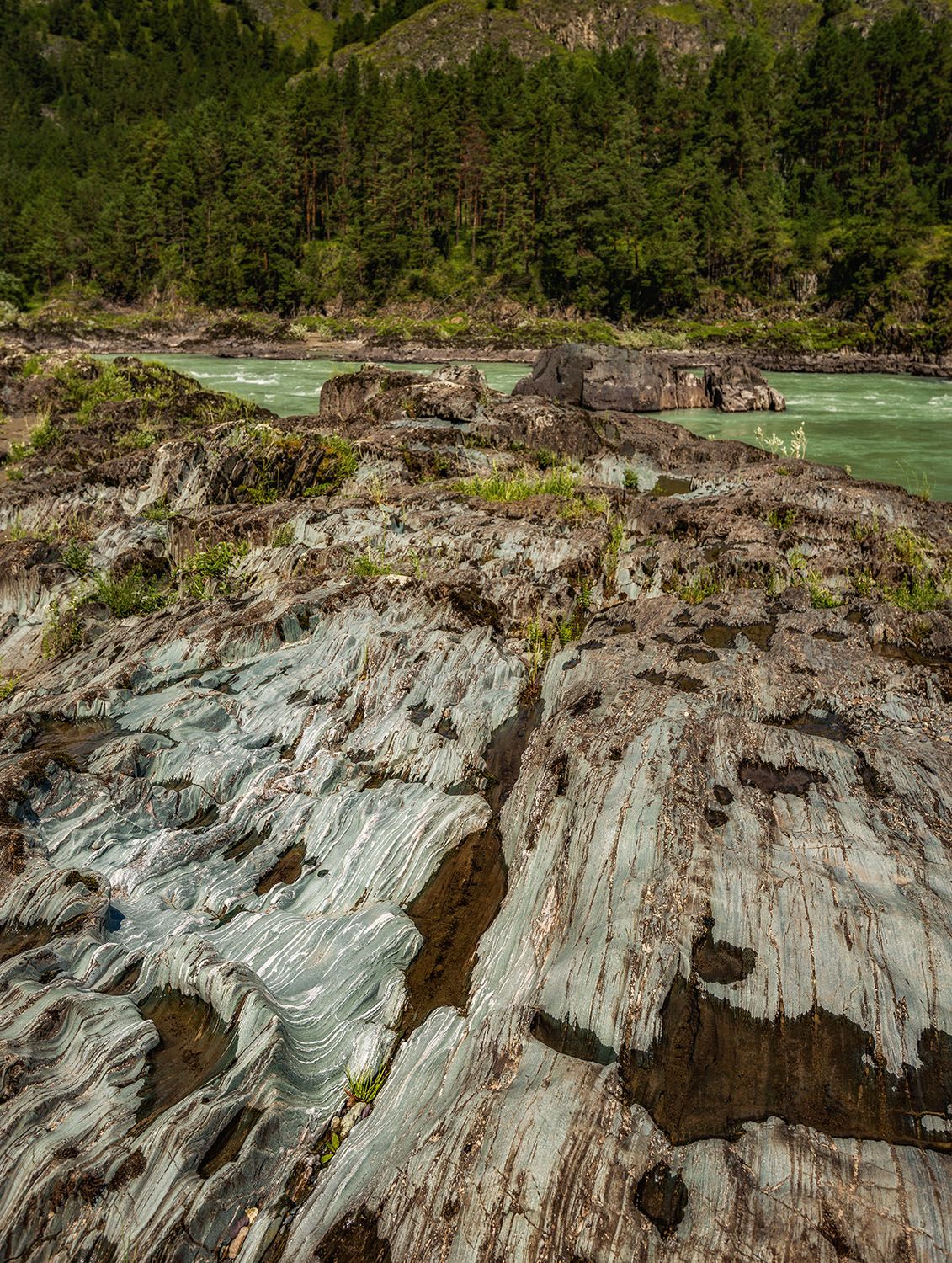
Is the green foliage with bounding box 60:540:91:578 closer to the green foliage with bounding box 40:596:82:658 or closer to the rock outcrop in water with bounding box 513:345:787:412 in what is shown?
the green foliage with bounding box 40:596:82:658

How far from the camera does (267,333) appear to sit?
5700 centimetres

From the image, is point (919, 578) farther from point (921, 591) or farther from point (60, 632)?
point (60, 632)

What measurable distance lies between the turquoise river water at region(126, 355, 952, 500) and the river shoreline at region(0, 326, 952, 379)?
8.90ft

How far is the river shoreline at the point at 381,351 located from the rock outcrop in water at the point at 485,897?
130ft

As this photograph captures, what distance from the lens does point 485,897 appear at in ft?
17.5

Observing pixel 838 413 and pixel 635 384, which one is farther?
pixel 838 413

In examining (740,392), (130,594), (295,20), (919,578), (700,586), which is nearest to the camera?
(919,578)

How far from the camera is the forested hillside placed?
61.5m

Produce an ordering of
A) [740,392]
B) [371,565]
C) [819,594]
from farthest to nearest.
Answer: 1. [740,392]
2. [371,565]
3. [819,594]

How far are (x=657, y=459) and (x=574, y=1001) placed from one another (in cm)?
1382

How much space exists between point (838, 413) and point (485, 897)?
29343 mm

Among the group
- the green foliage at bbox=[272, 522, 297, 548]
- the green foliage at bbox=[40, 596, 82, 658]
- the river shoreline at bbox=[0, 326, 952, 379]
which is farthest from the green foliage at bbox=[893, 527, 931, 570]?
the river shoreline at bbox=[0, 326, 952, 379]

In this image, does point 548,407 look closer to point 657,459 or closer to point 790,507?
point 657,459

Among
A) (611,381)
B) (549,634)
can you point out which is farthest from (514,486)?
(611,381)
